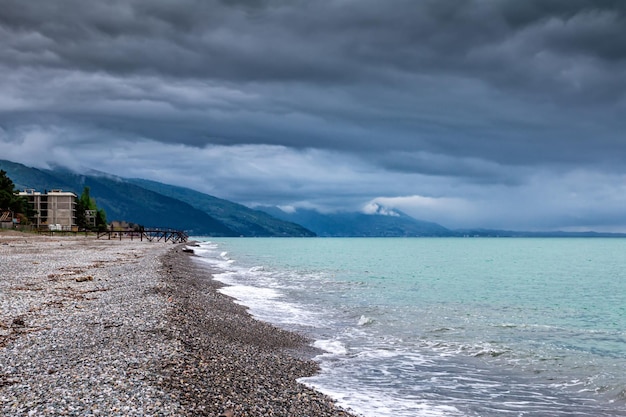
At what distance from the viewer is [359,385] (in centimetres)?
1454

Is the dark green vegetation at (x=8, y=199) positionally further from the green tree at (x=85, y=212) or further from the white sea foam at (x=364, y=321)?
the white sea foam at (x=364, y=321)

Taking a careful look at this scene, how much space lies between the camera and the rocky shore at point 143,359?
941 centimetres

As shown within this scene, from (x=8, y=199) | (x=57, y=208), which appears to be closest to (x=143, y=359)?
(x=8, y=199)

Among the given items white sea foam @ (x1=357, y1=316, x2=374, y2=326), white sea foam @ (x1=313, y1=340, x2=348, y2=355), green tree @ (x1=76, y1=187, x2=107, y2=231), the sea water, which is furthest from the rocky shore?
green tree @ (x1=76, y1=187, x2=107, y2=231)

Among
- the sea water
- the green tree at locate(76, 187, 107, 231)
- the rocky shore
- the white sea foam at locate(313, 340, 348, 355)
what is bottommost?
the sea water

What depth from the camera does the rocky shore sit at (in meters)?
9.41

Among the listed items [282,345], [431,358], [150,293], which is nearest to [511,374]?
[431,358]

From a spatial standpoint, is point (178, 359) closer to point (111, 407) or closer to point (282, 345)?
point (111, 407)

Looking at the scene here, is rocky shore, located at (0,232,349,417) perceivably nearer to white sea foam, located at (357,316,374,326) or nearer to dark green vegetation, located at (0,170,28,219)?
white sea foam, located at (357,316,374,326)

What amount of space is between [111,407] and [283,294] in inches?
1126

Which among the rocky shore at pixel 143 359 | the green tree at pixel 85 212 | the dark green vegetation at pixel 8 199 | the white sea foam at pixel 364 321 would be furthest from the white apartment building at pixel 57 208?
the white sea foam at pixel 364 321

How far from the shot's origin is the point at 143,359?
12.1 m

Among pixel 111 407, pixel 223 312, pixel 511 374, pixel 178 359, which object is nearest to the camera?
pixel 111 407

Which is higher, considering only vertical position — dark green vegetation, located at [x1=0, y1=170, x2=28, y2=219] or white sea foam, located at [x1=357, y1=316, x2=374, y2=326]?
dark green vegetation, located at [x1=0, y1=170, x2=28, y2=219]
